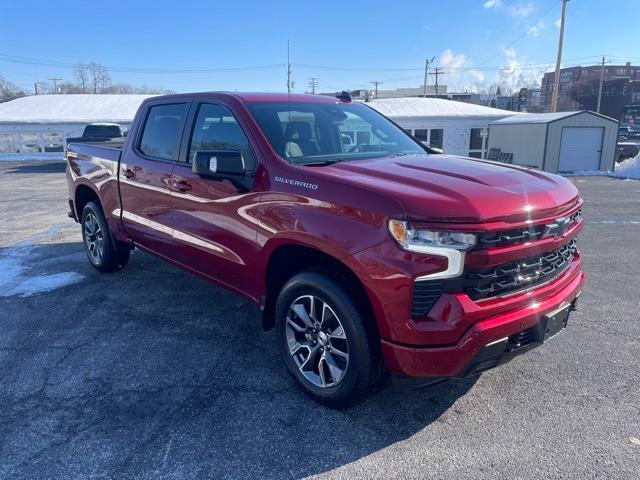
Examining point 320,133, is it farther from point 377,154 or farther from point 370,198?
point 370,198

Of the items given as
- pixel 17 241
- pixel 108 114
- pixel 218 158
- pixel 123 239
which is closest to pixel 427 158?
pixel 218 158

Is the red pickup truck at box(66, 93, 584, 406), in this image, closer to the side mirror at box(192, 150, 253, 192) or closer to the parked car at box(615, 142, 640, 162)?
the side mirror at box(192, 150, 253, 192)

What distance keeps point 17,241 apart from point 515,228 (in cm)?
765

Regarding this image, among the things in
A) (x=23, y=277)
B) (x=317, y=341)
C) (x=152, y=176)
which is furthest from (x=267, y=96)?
(x=23, y=277)

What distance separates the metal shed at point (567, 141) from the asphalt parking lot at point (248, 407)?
64.1 feet

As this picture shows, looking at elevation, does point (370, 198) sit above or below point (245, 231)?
above

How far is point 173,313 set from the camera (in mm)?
4684

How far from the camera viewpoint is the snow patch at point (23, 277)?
5.35 meters

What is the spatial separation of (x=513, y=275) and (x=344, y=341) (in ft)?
3.41

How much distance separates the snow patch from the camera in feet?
17.5

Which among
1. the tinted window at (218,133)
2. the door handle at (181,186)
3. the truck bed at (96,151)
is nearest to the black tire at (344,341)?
the tinted window at (218,133)

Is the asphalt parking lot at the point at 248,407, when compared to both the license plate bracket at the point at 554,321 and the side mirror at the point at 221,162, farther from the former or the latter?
the side mirror at the point at 221,162

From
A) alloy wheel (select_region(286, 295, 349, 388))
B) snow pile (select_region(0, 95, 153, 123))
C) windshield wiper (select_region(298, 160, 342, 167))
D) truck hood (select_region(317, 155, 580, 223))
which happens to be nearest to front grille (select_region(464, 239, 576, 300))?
truck hood (select_region(317, 155, 580, 223))

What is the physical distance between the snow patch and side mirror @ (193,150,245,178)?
309 cm
